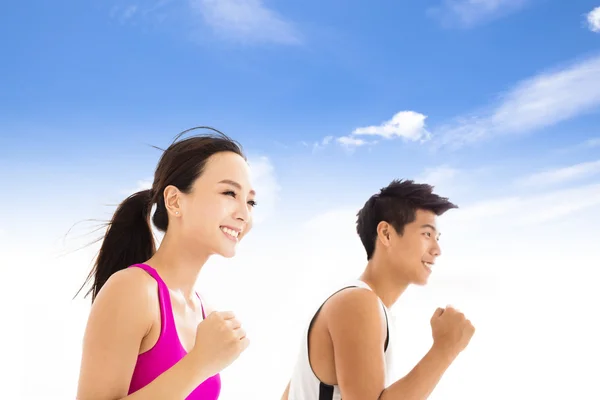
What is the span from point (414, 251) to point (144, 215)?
1228mm

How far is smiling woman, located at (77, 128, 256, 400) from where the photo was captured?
178 centimetres

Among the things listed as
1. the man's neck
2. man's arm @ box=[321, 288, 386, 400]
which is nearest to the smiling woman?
man's arm @ box=[321, 288, 386, 400]

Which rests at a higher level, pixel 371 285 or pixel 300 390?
pixel 371 285

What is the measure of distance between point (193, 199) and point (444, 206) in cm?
134

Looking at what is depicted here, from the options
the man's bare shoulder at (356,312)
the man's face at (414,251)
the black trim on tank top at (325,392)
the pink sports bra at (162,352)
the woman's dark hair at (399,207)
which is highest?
the woman's dark hair at (399,207)

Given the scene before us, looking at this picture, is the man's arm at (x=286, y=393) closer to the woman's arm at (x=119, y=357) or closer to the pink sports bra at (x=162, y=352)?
the pink sports bra at (x=162, y=352)

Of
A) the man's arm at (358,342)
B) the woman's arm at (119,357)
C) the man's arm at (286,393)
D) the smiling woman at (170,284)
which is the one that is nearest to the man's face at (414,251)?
the man's arm at (358,342)

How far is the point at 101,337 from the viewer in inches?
70.4

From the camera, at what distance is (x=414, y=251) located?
2.85 metres

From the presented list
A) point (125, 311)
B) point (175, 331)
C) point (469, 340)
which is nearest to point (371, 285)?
Answer: point (469, 340)

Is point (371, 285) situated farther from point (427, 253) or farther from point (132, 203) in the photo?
point (132, 203)

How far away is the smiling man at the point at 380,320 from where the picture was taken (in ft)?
7.79

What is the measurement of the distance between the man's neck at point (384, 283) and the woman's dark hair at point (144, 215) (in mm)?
897

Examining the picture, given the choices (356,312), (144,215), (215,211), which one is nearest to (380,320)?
(356,312)
